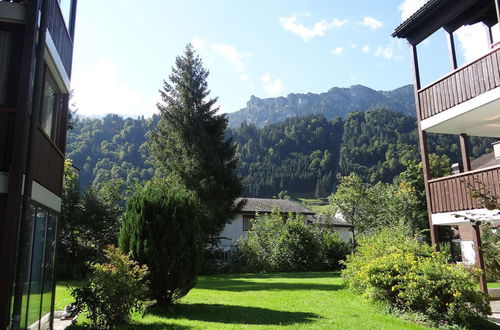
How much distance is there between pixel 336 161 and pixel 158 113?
10811 cm

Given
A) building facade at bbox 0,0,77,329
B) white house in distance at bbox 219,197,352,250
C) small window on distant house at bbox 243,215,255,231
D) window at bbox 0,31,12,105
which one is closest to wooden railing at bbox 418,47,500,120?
building facade at bbox 0,0,77,329

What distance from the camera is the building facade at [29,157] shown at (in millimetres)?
6746

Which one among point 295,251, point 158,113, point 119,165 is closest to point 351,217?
A: point 295,251

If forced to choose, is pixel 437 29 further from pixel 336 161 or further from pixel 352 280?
pixel 336 161

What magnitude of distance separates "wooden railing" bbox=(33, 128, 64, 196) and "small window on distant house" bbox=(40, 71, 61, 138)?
407mm

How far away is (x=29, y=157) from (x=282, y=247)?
22887mm

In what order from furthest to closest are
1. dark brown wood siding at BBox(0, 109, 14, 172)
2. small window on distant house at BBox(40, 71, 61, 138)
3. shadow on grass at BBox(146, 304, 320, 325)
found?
shadow on grass at BBox(146, 304, 320, 325) → small window on distant house at BBox(40, 71, 61, 138) → dark brown wood siding at BBox(0, 109, 14, 172)

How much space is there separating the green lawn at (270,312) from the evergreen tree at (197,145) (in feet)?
47.7

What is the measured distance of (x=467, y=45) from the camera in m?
13.3

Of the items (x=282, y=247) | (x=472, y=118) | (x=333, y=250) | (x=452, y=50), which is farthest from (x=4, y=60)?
(x=333, y=250)

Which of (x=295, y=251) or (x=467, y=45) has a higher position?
(x=467, y=45)

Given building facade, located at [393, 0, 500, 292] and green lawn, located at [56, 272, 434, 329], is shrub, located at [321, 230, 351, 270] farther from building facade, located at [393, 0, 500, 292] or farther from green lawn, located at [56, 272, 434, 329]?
building facade, located at [393, 0, 500, 292]

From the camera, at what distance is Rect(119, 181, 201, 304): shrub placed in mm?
10906

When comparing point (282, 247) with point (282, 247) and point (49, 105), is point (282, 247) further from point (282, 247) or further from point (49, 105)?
point (49, 105)
